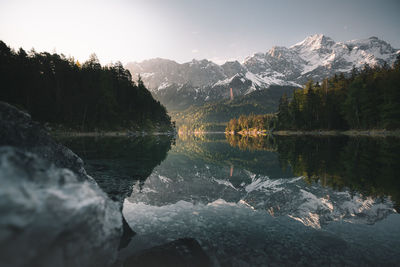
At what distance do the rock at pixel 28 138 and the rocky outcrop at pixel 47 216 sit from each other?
0.09 feet

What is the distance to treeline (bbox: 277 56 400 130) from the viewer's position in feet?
156

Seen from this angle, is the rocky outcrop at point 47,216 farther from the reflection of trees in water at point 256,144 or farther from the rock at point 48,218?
the reflection of trees in water at point 256,144

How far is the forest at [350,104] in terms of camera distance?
157 feet

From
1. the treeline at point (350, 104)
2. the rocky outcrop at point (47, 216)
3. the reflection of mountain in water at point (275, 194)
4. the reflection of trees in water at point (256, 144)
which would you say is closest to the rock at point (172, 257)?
the rocky outcrop at point (47, 216)

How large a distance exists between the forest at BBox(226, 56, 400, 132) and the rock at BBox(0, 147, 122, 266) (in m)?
64.3

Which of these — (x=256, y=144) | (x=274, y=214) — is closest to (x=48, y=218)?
(x=274, y=214)

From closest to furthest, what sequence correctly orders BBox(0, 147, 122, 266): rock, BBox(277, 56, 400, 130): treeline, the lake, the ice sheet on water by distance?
BBox(0, 147, 122, 266): rock, the ice sheet on water, the lake, BBox(277, 56, 400, 130): treeline

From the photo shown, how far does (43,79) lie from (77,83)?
361 inches

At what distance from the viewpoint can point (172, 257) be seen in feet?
15.1

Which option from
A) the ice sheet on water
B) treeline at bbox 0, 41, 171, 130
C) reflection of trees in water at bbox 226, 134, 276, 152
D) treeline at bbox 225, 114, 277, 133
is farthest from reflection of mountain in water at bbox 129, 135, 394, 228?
treeline at bbox 225, 114, 277, 133

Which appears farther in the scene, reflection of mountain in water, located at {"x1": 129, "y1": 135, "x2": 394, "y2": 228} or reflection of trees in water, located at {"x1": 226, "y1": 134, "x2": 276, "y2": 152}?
reflection of trees in water, located at {"x1": 226, "y1": 134, "x2": 276, "y2": 152}

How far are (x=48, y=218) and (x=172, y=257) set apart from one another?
10.6 ft

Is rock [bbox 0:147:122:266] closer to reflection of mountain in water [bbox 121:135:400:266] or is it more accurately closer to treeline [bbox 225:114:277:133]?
reflection of mountain in water [bbox 121:135:400:266]

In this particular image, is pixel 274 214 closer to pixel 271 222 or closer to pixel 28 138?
pixel 271 222
